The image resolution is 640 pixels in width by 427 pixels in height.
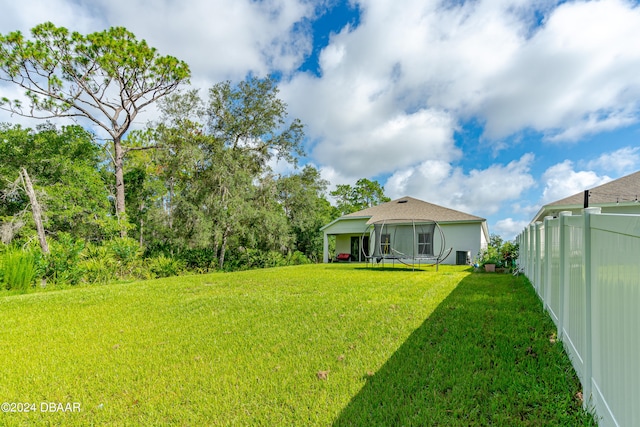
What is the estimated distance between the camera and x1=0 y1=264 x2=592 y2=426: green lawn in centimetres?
235

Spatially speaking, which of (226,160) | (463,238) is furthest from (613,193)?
(226,160)

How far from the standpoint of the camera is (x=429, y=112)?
16953mm

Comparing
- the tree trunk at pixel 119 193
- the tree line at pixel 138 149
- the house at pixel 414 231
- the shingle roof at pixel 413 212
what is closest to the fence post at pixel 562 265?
the house at pixel 414 231

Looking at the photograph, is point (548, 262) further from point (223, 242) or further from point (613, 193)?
point (223, 242)

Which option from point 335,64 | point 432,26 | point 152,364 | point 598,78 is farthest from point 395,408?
point 335,64

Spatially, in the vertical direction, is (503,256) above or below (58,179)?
below

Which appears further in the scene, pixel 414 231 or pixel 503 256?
pixel 414 231

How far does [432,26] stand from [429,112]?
26.4 ft

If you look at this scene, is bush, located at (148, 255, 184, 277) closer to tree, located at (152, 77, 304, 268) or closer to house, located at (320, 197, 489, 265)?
tree, located at (152, 77, 304, 268)

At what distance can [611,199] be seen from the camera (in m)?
12.9

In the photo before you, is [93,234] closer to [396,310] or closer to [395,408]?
[396,310]

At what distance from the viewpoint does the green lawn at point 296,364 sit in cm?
235

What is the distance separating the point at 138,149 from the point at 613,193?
23.0m

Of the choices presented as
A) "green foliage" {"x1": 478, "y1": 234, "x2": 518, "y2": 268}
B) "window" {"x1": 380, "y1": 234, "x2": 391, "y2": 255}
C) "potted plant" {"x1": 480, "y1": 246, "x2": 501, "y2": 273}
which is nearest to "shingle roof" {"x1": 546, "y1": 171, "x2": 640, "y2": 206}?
"green foliage" {"x1": 478, "y1": 234, "x2": 518, "y2": 268}
